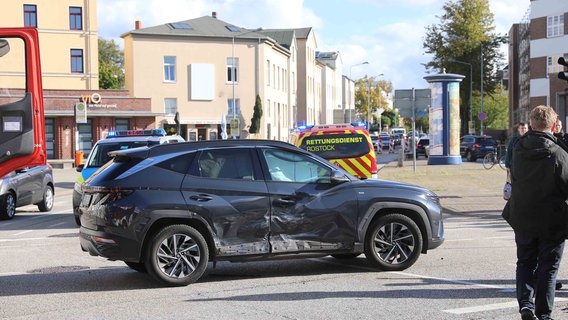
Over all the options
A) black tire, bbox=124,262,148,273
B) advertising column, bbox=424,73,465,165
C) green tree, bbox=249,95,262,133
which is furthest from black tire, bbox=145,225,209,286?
green tree, bbox=249,95,262,133

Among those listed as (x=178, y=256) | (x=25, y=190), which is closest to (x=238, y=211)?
(x=178, y=256)

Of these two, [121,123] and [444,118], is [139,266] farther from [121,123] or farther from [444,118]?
[121,123]

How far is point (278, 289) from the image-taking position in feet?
28.7

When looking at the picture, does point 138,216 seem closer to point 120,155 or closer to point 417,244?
point 120,155

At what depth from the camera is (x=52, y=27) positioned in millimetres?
61875

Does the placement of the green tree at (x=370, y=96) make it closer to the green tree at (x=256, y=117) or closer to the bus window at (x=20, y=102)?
the green tree at (x=256, y=117)

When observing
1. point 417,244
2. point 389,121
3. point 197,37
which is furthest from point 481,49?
point 389,121

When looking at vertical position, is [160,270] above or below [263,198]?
below

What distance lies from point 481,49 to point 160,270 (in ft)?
219

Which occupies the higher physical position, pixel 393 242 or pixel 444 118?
pixel 444 118

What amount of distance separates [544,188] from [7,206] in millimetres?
14780

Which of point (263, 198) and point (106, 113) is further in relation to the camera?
point (106, 113)

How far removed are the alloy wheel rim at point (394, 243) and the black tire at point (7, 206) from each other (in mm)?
11528

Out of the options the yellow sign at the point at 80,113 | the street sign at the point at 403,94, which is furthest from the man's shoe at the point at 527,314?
the yellow sign at the point at 80,113
